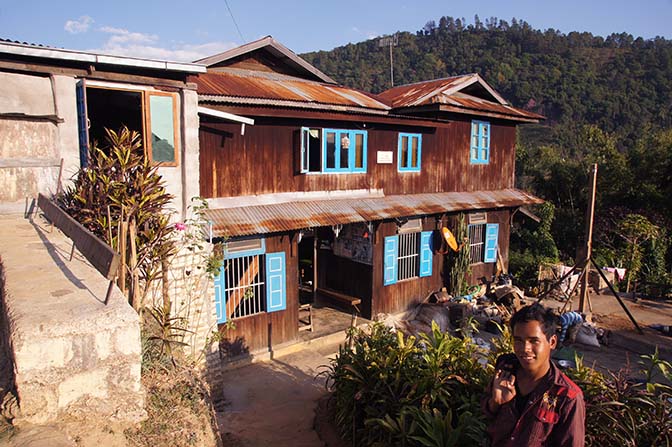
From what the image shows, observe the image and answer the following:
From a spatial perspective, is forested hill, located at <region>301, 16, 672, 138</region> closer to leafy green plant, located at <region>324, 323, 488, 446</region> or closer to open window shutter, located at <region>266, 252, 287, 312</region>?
open window shutter, located at <region>266, 252, 287, 312</region>

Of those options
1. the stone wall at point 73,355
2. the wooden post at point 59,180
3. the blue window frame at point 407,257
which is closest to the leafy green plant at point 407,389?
the stone wall at point 73,355

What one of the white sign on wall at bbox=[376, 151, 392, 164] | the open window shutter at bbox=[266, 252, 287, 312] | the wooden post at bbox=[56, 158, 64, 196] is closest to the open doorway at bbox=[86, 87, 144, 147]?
the wooden post at bbox=[56, 158, 64, 196]

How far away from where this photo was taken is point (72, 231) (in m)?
4.54

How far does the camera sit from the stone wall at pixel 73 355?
2643mm

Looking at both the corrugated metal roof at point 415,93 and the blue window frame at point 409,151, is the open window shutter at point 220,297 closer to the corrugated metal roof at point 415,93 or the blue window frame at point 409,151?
the blue window frame at point 409,151

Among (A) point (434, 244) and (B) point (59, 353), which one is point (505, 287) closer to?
(A) point (434, 244)

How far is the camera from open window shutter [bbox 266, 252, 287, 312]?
988cm

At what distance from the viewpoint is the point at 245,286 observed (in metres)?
9.59

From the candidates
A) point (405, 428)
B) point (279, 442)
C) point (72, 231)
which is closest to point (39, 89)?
point (72, 231)

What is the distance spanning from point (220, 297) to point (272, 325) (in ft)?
4.92

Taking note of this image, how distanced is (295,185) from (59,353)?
26.3ft

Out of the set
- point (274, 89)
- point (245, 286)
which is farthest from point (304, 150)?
point (245, 286)

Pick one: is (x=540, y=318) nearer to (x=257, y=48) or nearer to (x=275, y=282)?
(x=275, y=282)

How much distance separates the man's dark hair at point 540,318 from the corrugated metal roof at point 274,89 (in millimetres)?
7295
